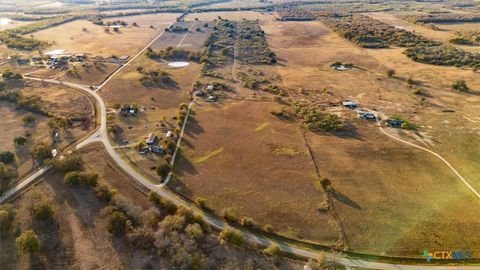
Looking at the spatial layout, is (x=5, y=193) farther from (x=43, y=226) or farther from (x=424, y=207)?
(x=424, y=207)

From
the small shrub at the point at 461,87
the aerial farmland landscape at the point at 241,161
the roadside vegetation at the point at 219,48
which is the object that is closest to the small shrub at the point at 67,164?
the aerial farmland landscape at the point at 241,161

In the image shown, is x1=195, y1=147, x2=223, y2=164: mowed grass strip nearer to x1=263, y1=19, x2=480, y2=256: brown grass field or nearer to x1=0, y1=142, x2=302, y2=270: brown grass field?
x1=0, y1=142, x2=302, y2=270: brown grass field

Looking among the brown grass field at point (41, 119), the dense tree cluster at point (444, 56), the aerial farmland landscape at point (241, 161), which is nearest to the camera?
the aerial farmland landscape at point (241, 161)

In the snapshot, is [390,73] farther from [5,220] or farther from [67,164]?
[5,220]

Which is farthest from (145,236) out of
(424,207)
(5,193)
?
(424,207)

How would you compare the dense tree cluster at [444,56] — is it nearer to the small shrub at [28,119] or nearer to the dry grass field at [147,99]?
the dry grass field at [147,99]

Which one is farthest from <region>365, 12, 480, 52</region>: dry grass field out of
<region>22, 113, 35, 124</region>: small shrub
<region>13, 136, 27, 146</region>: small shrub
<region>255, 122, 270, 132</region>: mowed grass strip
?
<region>13, 136, 27, 146</region>: small shrub
